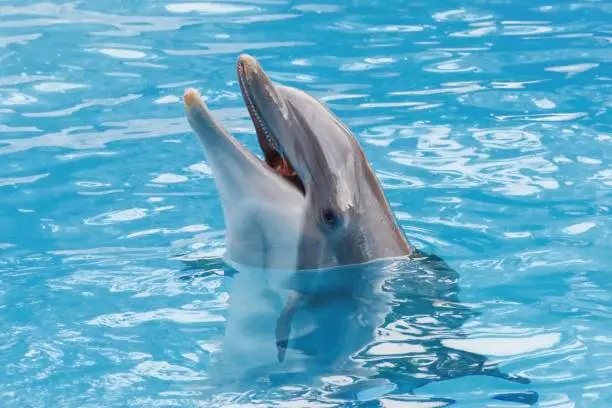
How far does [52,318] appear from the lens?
21.2 ft

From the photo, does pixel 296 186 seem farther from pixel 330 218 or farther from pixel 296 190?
pixel 330 218

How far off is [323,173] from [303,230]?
320mm

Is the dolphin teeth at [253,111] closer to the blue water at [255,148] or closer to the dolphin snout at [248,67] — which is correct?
the dolphin snout at [248,67]

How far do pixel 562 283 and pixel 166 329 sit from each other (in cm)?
221

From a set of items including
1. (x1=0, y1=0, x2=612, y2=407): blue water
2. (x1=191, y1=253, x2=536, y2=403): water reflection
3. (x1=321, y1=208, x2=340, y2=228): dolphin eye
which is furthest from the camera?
(x1=321, y1=208, x2=340, y2=228): dolphin eye

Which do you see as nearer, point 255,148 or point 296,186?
point 296,186

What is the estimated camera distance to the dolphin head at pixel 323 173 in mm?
6301

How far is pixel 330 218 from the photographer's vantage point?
20.8ft

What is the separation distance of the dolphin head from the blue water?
1.66 feet

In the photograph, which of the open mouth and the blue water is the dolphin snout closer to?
the open mouth

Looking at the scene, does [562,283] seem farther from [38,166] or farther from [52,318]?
[38,166]

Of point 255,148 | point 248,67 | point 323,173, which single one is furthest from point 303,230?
point 255,148

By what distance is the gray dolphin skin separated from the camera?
6.27 meters

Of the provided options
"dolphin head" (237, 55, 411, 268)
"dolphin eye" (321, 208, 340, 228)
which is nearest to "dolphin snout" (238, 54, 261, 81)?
"dolphin head" (237, 55, 411, 268)
